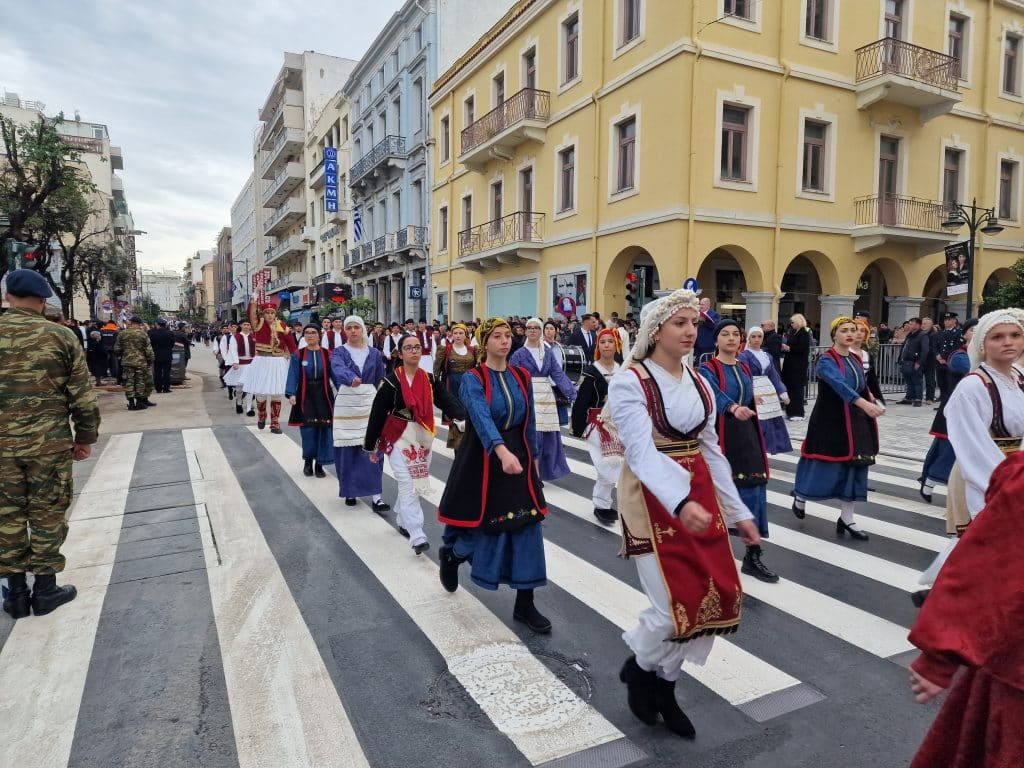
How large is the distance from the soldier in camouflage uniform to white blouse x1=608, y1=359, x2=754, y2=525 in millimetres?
14355

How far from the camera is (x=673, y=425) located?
9.43ft

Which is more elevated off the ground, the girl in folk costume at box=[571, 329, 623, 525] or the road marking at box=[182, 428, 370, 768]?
the girl in folk costume at box=[571, 329, 623, 525]

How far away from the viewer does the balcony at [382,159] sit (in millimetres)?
31188

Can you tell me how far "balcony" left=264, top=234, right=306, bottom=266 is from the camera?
50812 millimetres

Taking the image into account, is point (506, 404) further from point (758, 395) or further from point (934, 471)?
point (934, 471)

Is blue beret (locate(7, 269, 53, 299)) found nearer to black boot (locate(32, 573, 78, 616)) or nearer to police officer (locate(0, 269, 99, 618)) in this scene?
police officer (locate(0, 269, 99, 618))

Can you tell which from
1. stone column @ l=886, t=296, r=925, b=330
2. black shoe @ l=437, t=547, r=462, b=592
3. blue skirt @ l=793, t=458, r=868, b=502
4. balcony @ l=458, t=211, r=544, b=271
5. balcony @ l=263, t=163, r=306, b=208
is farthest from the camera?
balcony @ l=263, t=163, r=306, b=208

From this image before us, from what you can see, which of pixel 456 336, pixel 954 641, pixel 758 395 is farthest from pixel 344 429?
pixel 954 641

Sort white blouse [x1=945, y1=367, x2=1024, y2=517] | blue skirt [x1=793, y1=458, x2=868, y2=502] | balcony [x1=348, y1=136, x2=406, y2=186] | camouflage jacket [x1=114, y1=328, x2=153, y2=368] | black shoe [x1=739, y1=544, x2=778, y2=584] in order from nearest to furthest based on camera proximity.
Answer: white blouse [x1=945, y1=367, x2=1024, y2=517], black shoe [x1=739, y1=544, x2=778, y2=584], blue skirt [x1=793, y1=458, x2=868, y2=502], camouflage jacket [x1=114, y1=328, x2=153, y2=368], balcony [x1=348, y1=136, x2=406, y2=186]

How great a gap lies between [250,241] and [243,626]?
8070cm

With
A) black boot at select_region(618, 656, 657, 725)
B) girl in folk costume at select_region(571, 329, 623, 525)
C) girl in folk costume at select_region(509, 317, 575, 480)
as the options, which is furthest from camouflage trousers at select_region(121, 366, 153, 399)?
black boot at select_region(618, 656, 657, 725)

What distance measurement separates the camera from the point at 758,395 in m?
6.77

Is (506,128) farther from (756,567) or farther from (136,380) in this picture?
(756,567)

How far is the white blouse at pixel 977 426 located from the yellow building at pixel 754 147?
1215 cm
